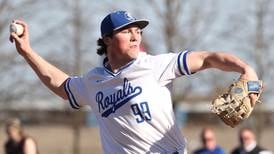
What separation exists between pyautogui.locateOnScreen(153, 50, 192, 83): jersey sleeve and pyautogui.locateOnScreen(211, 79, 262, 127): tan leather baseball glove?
322 mm

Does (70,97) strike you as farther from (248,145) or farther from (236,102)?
(248,145)

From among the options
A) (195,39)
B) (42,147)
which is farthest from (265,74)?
(42,147)

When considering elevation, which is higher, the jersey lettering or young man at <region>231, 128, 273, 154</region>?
the jersey lettering

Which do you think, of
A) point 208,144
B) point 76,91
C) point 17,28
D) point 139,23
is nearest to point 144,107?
point 139,23

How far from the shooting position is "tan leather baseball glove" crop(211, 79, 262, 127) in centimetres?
464

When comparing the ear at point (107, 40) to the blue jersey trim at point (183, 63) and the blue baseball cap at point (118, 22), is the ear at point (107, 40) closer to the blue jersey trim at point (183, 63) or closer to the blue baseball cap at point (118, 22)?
the blue baseball cap at point (118, 22)

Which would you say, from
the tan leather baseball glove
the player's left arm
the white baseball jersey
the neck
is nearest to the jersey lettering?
the white baseball jersey

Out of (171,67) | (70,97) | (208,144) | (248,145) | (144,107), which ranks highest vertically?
(171,67)

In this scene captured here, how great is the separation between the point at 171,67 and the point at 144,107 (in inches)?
12.0

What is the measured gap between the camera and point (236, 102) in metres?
4.67

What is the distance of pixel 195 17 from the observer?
21.3 meters

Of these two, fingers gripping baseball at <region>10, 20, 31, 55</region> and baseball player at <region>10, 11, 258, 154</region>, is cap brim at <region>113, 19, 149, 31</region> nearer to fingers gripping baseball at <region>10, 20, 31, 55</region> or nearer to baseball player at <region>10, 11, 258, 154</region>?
baseball player at <region>10, 11, 258, 154</region>

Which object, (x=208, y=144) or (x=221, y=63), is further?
(x=208, y=144)

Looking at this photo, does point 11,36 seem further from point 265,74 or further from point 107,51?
point 265,74
